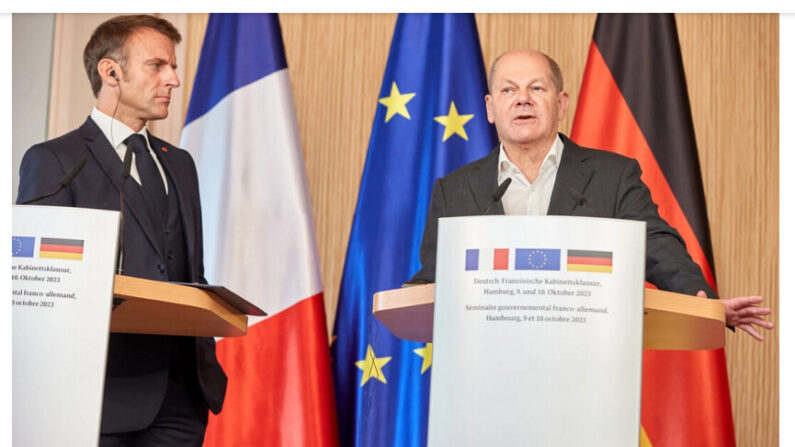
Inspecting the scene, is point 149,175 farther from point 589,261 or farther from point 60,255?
point 589,261

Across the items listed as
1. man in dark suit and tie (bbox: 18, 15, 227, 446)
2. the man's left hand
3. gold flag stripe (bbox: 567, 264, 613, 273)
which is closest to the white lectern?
gold flag stripe (bbox: 567, 264, 613, 273)

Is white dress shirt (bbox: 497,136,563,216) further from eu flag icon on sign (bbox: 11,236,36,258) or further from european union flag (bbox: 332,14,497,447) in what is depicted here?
eu flag icon on sign (bbox: 11,236,36,258)

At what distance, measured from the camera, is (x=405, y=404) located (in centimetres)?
351

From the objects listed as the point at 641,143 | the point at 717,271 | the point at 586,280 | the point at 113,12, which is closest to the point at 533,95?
the point at 641,143

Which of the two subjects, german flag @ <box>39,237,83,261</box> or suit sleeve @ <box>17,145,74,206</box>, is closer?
german flag @ <box>39,237,83,261</box>

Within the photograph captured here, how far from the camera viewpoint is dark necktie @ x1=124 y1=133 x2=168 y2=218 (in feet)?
8.88

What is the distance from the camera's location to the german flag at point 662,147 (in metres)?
3.40

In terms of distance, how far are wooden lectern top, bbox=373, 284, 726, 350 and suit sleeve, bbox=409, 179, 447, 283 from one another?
0.48ft

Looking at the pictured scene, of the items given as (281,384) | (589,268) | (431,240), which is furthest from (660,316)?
(281,384)

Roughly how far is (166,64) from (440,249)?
155cm

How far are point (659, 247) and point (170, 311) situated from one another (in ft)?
3.90

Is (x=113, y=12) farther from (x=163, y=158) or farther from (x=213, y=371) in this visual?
(x=213, y=371)

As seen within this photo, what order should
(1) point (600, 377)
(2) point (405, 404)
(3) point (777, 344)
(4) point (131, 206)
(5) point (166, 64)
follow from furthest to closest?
(3) point (777, 344)
(2) point (405, 404)
(5) point (166, 64)
(4) point (131, 206)
(1) point (600, 377)

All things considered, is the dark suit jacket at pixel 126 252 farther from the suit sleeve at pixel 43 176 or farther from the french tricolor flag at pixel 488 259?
the french tricolor flag at pixel 488 259
